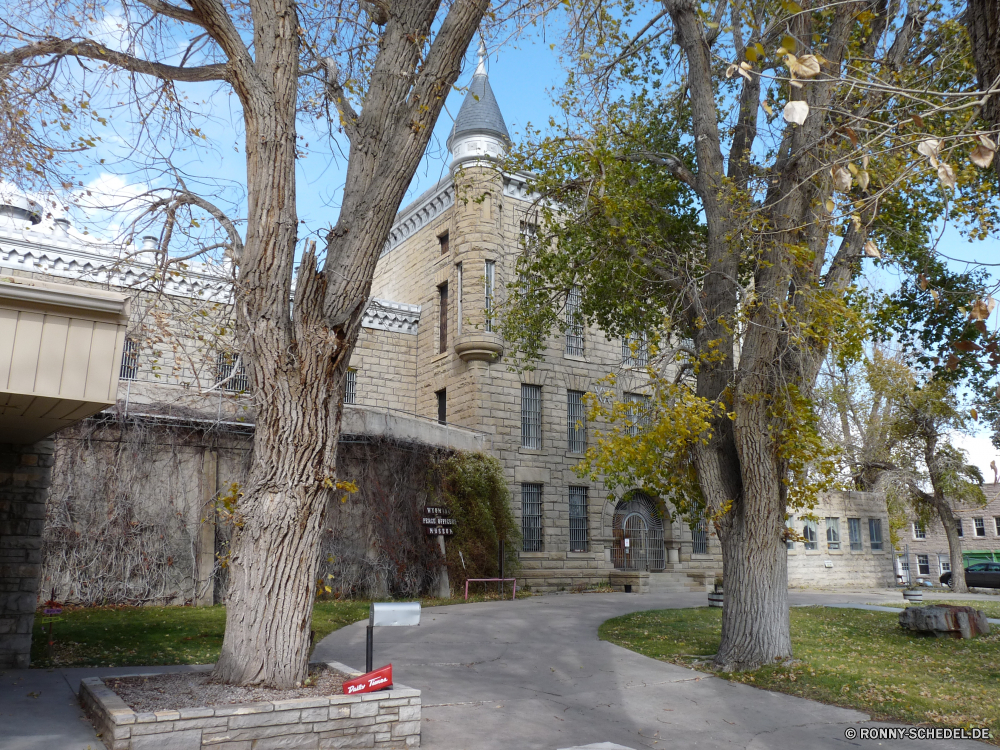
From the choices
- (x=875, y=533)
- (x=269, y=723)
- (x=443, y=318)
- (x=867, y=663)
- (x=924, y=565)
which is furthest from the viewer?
(x=924, y=565)

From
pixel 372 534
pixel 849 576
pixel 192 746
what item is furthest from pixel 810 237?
pixel 849 576

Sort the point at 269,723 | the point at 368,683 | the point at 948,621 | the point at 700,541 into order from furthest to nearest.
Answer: the point at 700,541 < the point at 948,621 < the point at 368,683 < the point at 269,723

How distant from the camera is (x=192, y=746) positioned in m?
5.04

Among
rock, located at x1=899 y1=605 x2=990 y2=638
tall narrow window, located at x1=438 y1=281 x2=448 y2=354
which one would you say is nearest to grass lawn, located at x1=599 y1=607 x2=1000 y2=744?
rock, located at x1=899 y1=605 x2=990 y2=638

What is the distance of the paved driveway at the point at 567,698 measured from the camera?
627 cm

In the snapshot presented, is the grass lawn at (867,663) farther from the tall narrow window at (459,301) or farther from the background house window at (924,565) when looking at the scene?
the background house window at (924,565)

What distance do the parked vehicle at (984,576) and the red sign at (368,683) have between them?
1382 inches

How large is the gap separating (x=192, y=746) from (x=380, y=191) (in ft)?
15.6

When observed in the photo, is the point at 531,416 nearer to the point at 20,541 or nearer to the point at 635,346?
the point at 635,346

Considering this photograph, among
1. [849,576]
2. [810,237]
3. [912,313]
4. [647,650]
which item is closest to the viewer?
[810,237]

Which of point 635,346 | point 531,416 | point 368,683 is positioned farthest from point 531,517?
point 368,683

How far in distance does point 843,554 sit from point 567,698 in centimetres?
2694

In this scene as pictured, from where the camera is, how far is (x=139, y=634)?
10250 millimetres

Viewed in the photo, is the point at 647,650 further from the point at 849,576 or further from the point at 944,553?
the point at 944,553
